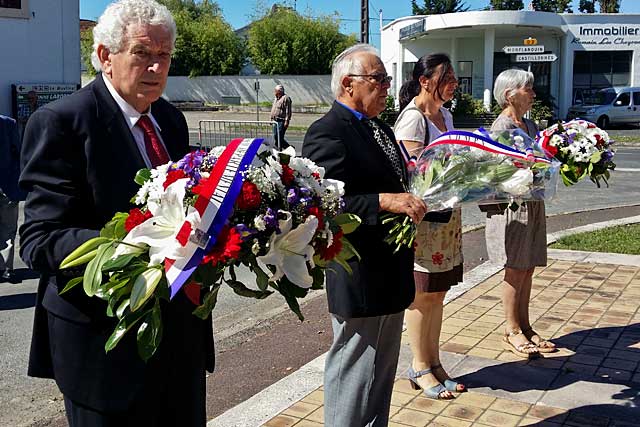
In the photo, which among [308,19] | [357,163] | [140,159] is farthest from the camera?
[308,19]

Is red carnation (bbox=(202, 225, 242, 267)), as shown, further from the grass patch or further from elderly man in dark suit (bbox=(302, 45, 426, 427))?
the grass patch

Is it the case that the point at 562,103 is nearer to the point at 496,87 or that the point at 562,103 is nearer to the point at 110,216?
the point at 496,87

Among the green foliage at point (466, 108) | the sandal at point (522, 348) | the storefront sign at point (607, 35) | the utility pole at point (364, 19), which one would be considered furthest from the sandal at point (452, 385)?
the storefront sign at point (607, 35)

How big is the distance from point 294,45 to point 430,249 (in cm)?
4583

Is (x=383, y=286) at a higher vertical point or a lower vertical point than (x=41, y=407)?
higher

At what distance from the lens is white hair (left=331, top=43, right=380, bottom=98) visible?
338 cm

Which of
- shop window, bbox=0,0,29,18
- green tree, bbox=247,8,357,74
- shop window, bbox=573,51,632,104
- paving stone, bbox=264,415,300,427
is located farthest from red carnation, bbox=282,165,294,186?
green tree, bbox=247,8,357,74

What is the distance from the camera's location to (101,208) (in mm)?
2254

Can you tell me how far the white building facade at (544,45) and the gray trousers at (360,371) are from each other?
3275 cm

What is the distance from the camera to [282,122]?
21.1 meters

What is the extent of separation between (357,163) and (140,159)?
1185 millimetres

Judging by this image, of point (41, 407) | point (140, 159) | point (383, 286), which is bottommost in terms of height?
point (41, 407)

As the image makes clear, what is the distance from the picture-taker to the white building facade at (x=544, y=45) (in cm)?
3550

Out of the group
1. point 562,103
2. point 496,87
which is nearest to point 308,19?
point 562,103
